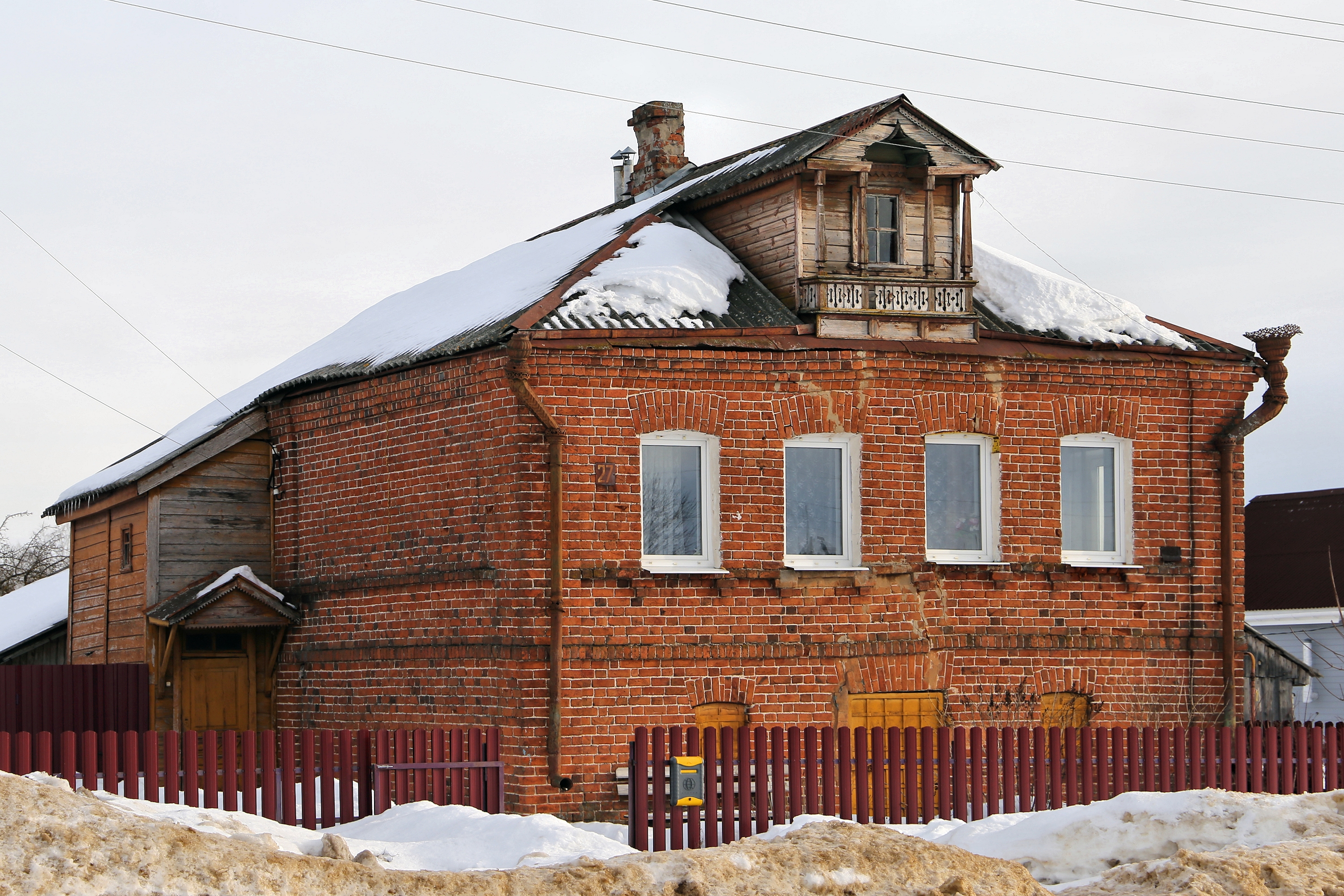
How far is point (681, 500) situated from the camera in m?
16.2

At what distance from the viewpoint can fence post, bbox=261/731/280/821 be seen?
1251 centimetres

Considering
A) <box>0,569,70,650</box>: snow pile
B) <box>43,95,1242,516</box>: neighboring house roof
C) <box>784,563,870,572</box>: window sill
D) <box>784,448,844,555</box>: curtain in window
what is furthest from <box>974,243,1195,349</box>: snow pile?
<box>0,569,70,650</box>: snow pile

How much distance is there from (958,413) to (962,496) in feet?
3.03

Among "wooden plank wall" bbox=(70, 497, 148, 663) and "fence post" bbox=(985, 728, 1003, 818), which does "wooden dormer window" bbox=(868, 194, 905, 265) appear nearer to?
"fence post" bbox=(985, 728, 1003, 818)

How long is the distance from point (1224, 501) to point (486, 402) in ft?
27.4

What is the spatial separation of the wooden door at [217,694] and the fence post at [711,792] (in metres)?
8.06

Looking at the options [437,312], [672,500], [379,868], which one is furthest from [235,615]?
[379,868]

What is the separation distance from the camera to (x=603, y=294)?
643 inches

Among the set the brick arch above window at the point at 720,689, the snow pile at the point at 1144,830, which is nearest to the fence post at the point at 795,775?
the snow pile at the point at 1144,830

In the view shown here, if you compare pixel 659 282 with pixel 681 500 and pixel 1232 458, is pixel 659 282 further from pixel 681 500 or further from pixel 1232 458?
pixel 1232 458

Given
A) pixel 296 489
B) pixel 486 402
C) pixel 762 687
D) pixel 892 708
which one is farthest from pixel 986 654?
pixel 296 489

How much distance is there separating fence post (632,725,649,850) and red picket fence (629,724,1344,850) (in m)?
0.01

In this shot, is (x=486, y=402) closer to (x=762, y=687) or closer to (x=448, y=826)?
(x=762, y=687)

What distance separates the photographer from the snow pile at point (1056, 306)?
58.4ft
